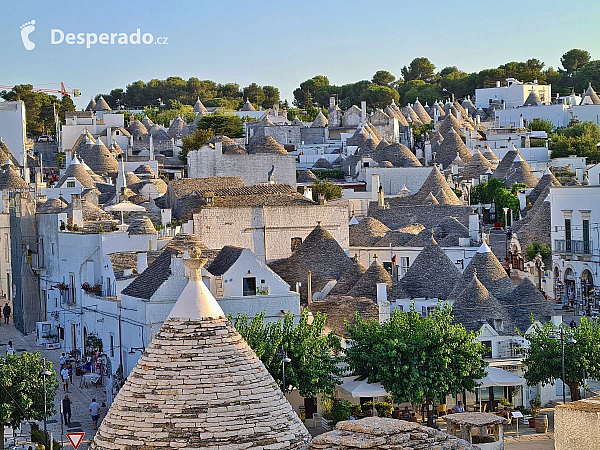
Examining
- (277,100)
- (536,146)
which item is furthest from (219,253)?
(277,100)

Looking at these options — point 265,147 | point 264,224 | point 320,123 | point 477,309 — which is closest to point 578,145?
point 320,123

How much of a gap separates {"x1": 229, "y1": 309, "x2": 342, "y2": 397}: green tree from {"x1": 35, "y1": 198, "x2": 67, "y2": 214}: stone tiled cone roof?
21137mm

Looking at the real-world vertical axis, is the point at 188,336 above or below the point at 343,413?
above

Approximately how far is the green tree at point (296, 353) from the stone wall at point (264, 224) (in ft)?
51.4

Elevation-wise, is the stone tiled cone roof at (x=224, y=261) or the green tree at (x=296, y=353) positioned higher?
the stone tiled cone roof at (x=224, y=261)

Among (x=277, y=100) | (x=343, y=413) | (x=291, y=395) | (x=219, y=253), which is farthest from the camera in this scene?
(x=277, y=100)

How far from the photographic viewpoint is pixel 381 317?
41.7 m

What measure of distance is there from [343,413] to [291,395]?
324 centimetres

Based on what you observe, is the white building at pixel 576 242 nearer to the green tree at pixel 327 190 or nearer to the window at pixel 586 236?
the window at pixel 586 236

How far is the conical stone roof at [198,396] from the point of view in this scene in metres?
12.2

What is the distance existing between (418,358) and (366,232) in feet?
80.4

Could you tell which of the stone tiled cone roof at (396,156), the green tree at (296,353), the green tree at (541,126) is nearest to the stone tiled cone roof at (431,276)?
the green tree at (296,353)

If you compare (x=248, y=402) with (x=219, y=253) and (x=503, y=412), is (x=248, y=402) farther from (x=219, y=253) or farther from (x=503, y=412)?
(x=219, y=253)

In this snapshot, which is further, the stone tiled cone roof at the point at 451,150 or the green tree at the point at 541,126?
the green tree at the point at 541,126
